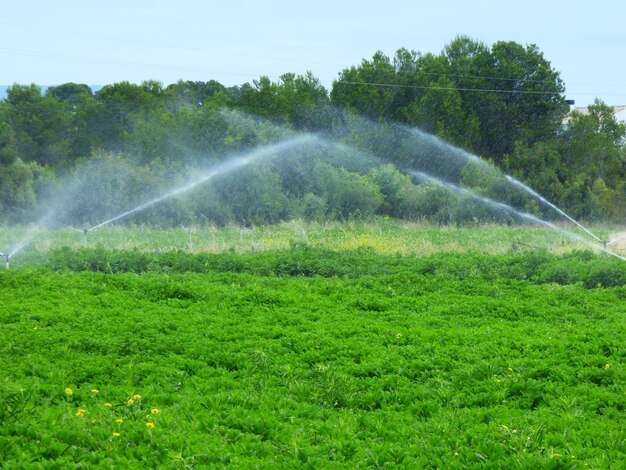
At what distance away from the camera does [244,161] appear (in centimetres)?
3238

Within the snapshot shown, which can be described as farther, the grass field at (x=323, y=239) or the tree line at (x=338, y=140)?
the tree line at (x=338, y=140)

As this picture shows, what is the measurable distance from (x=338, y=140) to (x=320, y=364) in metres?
29.7

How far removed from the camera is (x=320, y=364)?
843cm

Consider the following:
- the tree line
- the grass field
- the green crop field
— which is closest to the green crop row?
the green crop field

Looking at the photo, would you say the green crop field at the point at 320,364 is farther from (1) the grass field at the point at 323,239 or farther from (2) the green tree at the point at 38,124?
(2) the green tree at the point at 38,124

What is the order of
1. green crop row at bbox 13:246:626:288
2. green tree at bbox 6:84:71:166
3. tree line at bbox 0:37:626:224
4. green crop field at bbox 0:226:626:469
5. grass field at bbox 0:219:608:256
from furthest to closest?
green tree at bbox 6:84:71:166
tree line at bbox 0:37:626:224
grass field at bbox 0:219:608:256
green crop row at bbox 13:246:626:288
green crop field at bbox 0:226:626:469

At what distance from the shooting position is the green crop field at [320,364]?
236 inches

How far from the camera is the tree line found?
30688 millimetres

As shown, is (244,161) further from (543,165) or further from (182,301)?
(182,301)

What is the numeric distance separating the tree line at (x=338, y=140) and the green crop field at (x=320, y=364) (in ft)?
49.6

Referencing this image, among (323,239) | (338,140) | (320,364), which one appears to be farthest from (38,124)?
(320,364)

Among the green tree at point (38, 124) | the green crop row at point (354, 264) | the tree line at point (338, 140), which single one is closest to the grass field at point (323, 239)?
the green crop row at point (354, 264)

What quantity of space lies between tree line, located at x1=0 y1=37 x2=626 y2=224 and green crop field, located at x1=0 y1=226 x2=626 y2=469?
15.1 meters

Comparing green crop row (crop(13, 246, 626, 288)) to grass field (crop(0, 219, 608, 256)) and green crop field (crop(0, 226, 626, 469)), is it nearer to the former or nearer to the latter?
green crop field (crop(0, 226, 626, 469))
